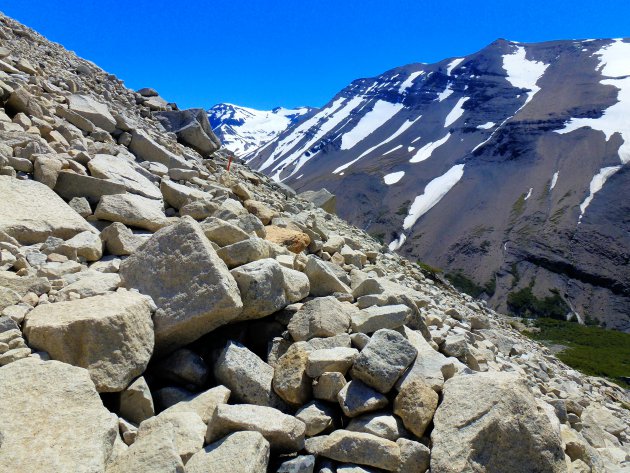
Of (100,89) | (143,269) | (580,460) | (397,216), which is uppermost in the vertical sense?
(397,216)

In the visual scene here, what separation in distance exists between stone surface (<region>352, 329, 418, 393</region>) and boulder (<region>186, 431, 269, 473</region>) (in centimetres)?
159

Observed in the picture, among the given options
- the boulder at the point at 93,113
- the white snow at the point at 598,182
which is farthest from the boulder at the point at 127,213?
the white snow at the point at 598,182

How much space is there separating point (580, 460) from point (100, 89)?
19.5 metres

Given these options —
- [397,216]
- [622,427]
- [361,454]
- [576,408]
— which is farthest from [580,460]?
[397,216]

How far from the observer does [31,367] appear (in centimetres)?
500

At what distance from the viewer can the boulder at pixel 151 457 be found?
14.3 feet

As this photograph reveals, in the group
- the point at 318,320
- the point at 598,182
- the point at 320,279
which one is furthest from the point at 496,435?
the point at 598,182

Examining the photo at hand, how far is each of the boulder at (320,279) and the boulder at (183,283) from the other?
86.7 inches

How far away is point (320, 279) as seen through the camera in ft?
28.8

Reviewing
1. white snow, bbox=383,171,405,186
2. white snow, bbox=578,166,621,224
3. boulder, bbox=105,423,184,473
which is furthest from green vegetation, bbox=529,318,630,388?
white snow, bbox=383,171,405,186

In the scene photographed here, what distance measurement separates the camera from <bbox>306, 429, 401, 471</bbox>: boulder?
5328 millimetres

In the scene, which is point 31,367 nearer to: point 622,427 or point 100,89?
point 622,427

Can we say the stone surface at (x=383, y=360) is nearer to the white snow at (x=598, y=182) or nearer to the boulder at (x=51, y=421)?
the boulder at (x=51, y=421)

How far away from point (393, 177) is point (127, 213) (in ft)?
581
